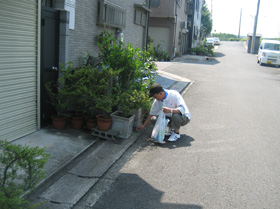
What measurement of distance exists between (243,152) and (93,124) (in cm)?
306

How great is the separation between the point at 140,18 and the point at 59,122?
887cm

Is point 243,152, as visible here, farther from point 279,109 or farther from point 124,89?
point 279,109

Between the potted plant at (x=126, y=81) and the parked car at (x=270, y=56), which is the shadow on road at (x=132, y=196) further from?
the parked car at (x=270, y=56)

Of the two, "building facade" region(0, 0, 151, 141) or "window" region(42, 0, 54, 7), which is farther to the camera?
"window" region(42, 0, 54, 7)

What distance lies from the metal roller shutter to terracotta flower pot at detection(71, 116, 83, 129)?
761mm

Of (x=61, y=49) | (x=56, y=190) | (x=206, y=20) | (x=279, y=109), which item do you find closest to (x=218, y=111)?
(x=279, y=109)

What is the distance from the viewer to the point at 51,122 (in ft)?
21.1

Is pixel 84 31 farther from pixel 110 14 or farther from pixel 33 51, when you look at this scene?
pixel 33 51

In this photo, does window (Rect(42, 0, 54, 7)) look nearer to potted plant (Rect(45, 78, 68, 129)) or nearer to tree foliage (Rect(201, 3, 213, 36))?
potted plant (Rect(45, 78, 68, 129))

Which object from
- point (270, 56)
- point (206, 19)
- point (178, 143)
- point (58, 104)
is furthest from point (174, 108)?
point (206, 19)

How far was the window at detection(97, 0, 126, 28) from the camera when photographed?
8297 mm

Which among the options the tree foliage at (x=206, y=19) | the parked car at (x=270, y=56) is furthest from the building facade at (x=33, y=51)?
the tree foliage at (x=206, y=19)

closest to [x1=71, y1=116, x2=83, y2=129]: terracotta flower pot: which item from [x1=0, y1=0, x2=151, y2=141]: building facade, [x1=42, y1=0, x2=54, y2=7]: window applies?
[x1=0, y1=0, x2=151, y2=141]: building facade

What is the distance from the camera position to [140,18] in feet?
44.3
